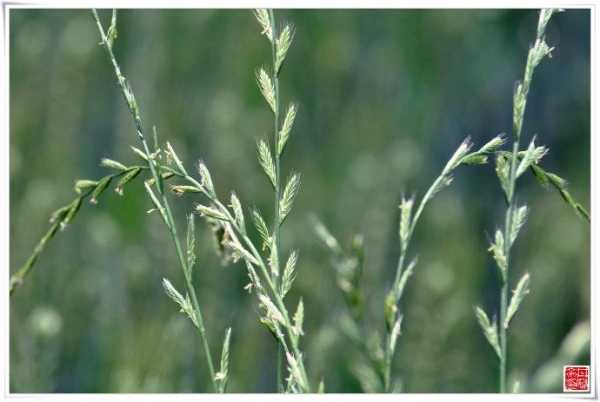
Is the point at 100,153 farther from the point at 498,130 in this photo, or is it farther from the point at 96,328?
the point at 498,130

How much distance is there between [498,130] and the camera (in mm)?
4695

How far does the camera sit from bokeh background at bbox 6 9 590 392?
366 cm

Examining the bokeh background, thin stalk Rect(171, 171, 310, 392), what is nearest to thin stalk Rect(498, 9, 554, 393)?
thin stalk Rect(171, 171, 310, 392)

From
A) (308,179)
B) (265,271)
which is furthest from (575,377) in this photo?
(308,179)

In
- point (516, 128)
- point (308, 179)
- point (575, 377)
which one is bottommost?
point (575, 377)

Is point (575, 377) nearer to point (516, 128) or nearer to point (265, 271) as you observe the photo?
point (516, 128)

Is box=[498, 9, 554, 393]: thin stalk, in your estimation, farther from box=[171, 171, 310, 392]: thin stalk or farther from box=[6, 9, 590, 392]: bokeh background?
box=[6, 9, 590, 392]: bokeh background

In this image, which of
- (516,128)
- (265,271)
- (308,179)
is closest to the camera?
(265,271)

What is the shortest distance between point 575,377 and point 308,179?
2.55 meters

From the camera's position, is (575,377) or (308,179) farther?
(308,179)

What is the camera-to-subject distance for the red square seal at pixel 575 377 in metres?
2.23

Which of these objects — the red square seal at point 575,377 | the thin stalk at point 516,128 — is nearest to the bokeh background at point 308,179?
the red square seal at point 575,377

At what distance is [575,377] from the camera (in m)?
2.24
